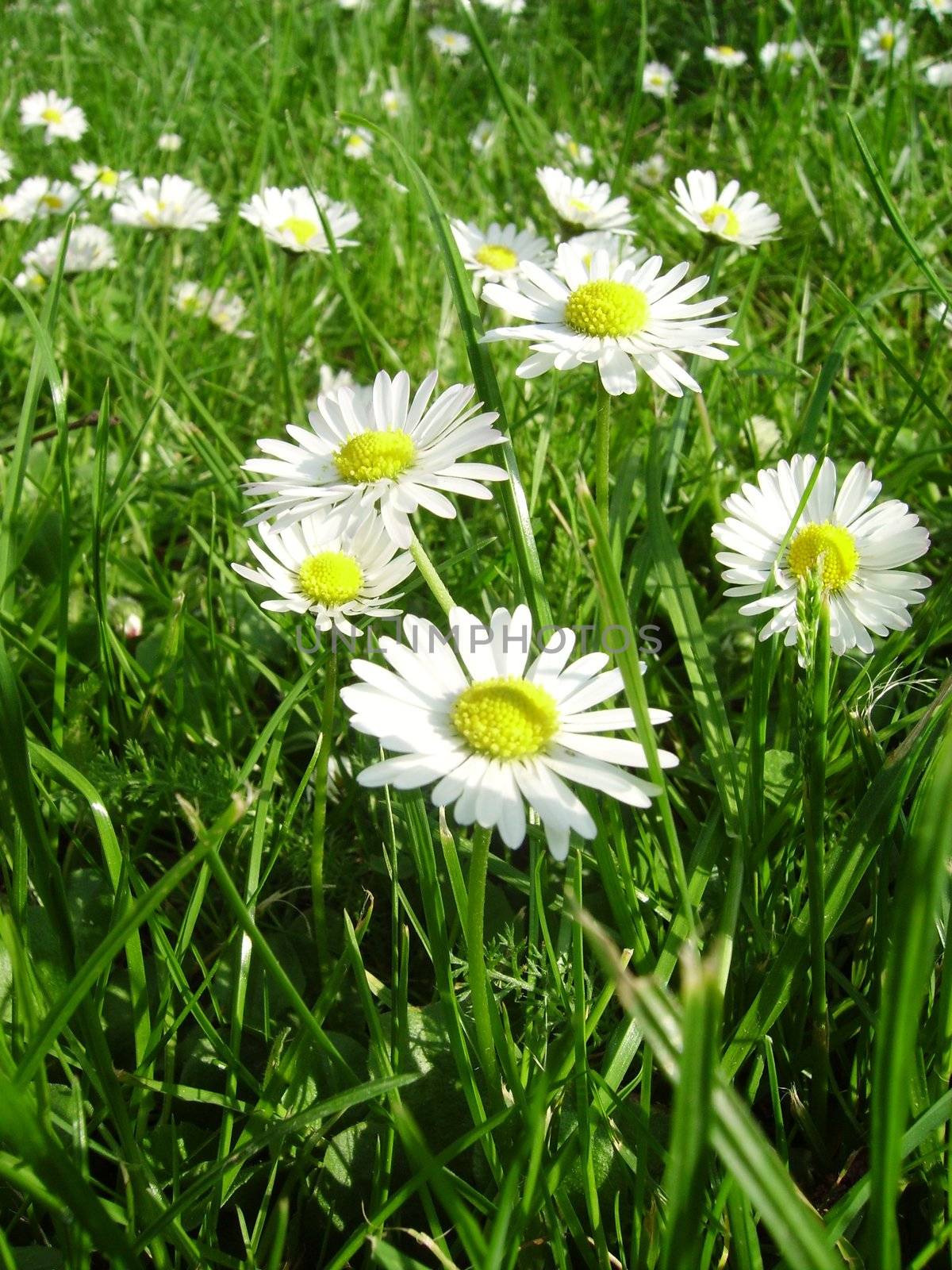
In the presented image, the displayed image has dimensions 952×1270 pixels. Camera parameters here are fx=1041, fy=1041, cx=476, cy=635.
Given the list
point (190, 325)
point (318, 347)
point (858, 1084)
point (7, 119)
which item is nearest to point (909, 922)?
point (858, 1084)

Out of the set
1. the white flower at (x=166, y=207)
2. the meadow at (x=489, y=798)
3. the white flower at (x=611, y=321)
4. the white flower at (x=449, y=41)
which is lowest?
the meadow at (x=489, y=798)

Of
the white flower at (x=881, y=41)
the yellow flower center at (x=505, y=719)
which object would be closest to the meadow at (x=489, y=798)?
the yellow flower center at (x=505, y=719)

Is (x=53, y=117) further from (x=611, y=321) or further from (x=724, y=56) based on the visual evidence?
(x=611, y=321)

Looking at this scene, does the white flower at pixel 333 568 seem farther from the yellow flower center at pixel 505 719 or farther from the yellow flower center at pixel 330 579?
the yellow flower center at pixel 505 719

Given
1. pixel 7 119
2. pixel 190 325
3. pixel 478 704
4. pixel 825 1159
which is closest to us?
pixel 478 704

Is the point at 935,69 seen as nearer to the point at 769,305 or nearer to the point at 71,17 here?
the point at 769,305
